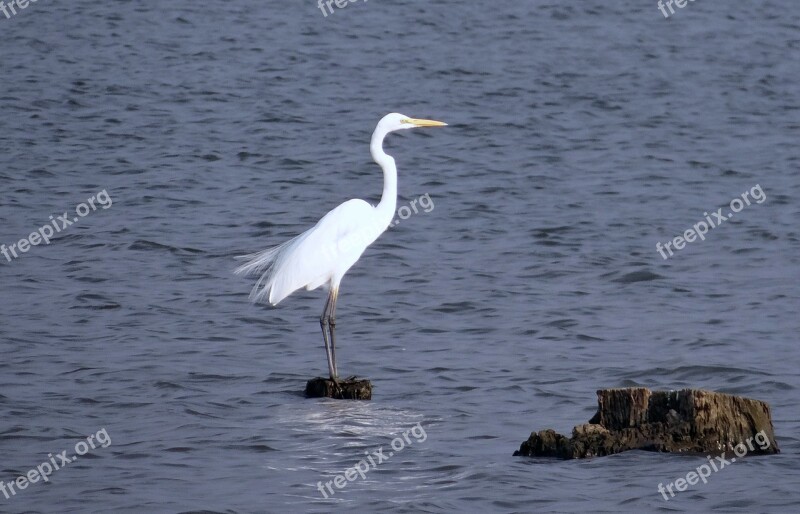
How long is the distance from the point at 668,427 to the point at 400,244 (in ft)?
22.7

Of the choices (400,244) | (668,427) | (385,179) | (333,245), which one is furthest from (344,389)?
(400,244)

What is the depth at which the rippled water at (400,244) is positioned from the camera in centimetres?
784

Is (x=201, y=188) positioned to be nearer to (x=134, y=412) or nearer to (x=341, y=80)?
(x=341, y=80)

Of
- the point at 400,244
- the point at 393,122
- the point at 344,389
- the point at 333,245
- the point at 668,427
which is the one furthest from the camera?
the point at 400,244

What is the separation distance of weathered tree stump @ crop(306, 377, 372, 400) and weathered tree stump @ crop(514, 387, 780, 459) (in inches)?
64.6

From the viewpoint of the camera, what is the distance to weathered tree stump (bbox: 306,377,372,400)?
29.6ft

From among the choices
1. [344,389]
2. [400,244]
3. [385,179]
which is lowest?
[344,389]

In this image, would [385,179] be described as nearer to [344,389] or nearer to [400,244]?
[344,389]

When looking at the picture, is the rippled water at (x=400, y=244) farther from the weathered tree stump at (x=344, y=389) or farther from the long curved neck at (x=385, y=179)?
the long curved neck at (x=385, y=179)

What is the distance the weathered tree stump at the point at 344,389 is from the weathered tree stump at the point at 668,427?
164 cm

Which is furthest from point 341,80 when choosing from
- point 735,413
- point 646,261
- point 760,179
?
point 735,413

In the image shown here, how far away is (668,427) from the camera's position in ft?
25.1

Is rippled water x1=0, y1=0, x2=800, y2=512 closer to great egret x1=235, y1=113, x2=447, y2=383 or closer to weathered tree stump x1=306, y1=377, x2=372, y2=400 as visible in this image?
weathered tree stump x1=306, y1=377, x2=372, y2=400

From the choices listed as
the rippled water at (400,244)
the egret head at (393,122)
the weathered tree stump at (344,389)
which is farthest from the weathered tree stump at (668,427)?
the egret head at (393,122)
